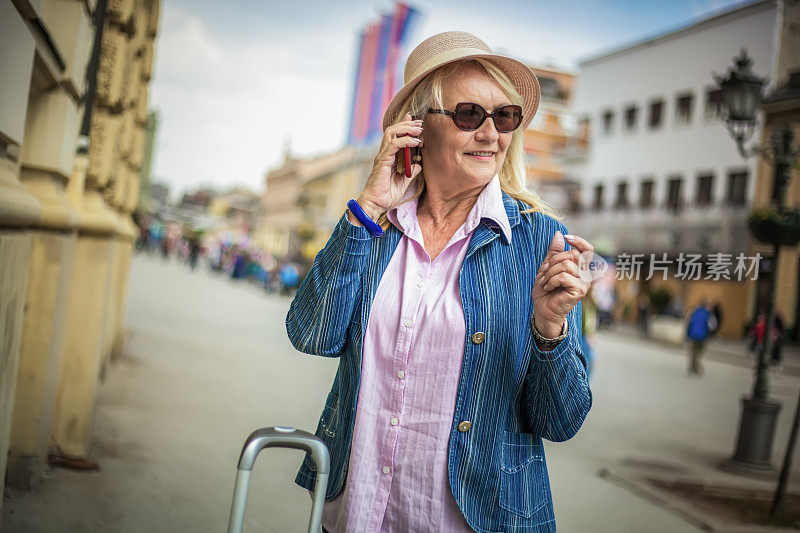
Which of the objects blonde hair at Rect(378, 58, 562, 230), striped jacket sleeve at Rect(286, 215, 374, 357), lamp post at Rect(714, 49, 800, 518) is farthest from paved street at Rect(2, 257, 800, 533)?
blonde hair at Rect(378, 58, 562, 230)

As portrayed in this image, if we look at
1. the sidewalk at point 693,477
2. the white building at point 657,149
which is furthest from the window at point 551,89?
the sidewalk at point 693,477

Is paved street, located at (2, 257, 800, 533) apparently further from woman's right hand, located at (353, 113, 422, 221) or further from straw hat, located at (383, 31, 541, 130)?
straw hat, located at (383, 31, 541, 130)

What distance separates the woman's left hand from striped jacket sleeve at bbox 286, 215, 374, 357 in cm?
48

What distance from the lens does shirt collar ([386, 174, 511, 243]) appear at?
201 cm

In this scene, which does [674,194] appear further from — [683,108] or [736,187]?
[736,187]

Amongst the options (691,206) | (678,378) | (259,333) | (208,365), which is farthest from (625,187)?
(208,365)

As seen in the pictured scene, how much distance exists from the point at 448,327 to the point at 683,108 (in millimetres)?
32479

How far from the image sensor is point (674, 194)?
33031mm

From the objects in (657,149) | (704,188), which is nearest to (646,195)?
(657,149)

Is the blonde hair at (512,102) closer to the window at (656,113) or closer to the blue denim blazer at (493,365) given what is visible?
the blue denim blazer at (493,365)

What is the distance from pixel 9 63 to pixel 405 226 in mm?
1428

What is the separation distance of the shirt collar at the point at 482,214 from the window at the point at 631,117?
3556 cm

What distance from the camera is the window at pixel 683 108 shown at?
103 ft

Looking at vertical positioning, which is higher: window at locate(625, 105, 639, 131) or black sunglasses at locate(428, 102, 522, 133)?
window at locate(625, 105, 639, 131)
